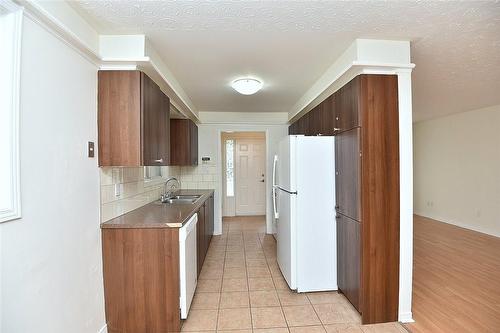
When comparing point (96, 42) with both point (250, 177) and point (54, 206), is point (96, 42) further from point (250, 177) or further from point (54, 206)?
point (250, 177)

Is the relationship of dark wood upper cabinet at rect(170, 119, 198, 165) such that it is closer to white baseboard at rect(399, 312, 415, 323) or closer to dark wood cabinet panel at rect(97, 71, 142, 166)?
dark wood cabinet panel at rect(97, 71, 142, 166)

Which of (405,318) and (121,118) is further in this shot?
(405,318)

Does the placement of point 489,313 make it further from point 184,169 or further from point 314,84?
point 184,169

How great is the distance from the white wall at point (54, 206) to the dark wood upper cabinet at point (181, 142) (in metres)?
2.02

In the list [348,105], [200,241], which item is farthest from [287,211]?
[348,105]

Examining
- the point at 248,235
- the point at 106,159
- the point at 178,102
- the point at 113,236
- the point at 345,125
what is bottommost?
the point at 248,235

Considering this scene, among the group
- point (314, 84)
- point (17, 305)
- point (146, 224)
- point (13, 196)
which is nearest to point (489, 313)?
point (314, 84)

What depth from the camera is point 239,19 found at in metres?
1.72

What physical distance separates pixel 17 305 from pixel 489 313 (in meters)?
3.47

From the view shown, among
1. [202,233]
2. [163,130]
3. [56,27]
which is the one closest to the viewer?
[56,27]

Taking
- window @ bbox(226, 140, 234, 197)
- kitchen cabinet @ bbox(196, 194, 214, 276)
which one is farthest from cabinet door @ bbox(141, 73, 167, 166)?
window @ bbox(226, 140, 234, 197)

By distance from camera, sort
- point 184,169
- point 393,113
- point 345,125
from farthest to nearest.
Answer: point 184,169, point 345,125, point 393,113

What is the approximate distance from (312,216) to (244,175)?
14.0 feet

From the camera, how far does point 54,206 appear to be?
4.81 ft
